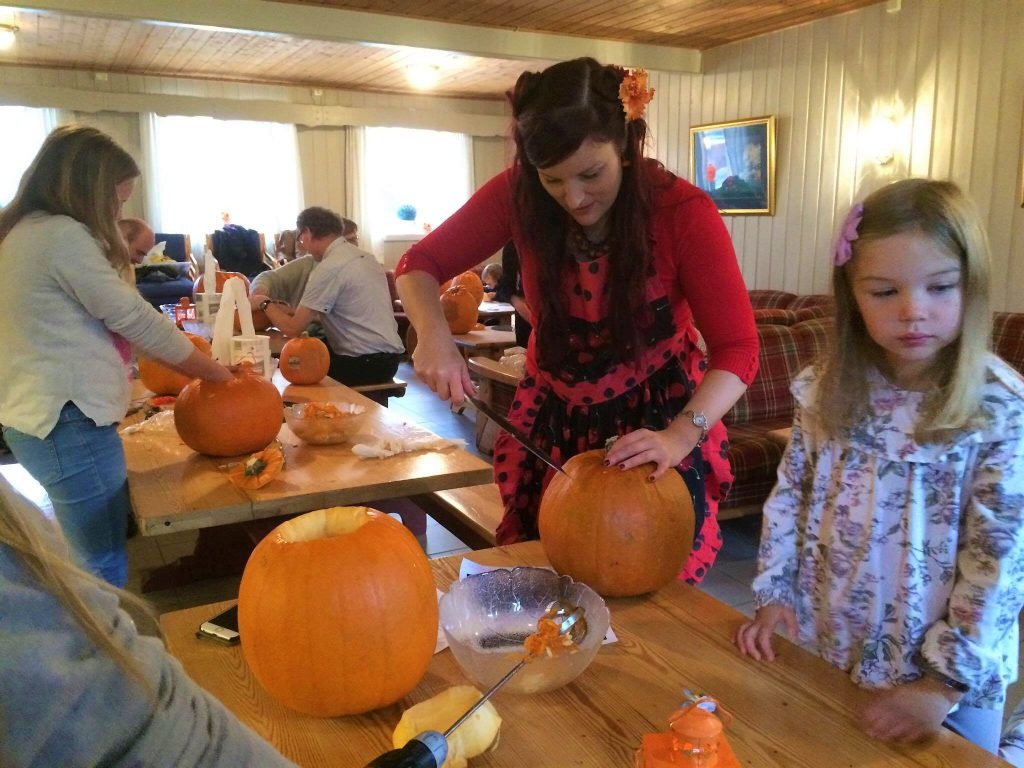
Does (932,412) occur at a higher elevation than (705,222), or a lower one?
lower

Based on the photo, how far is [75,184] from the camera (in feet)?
6.38

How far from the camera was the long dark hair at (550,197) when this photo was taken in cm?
121

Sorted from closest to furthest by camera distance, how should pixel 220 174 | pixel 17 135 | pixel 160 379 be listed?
pixel 160 379
pixel 17 135
pixel 220 174

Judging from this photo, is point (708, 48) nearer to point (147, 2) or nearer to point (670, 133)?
point (670, 133)

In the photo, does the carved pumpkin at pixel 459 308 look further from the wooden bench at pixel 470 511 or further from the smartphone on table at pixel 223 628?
the smartphone on table at pixel 223 628

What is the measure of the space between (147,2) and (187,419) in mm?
4043

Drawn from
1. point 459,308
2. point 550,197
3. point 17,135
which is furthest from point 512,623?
point 17,135

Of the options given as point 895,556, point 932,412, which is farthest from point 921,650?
point 932,412

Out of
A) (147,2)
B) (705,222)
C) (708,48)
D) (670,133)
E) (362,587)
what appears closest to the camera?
(362,587)

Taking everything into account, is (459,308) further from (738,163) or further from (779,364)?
(738,163)

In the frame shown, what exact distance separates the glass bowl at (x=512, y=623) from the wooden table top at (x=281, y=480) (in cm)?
84

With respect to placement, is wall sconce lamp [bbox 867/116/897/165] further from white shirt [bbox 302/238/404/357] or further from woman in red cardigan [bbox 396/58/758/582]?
woman in red cardigan [bbox 396/58/758/582]

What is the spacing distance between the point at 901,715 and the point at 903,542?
15.2 inches

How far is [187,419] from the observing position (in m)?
2.06
